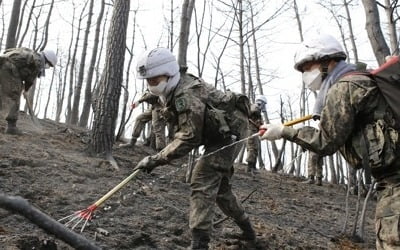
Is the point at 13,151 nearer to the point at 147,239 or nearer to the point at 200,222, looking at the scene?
the point at 147,239

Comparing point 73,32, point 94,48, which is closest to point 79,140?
point 94,48

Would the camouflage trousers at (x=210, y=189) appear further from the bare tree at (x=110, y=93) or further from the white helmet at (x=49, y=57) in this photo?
the white helmet at (x=49, y=57)

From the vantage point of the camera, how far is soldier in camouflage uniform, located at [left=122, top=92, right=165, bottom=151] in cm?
863

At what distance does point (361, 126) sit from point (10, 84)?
6.59 metres

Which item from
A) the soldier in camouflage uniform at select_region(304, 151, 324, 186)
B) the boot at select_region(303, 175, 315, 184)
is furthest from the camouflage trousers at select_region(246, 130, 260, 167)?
the boot at select_region(303, 175, 315, 184)

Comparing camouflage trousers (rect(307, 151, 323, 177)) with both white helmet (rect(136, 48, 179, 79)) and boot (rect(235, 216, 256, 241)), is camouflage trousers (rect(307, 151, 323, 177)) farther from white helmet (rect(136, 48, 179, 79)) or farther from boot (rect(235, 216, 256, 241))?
white helmet (rect(136, 48, 179, 79))

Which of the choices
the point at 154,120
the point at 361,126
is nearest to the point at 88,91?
the point at 154,120

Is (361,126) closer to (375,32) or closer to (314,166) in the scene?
(375,32)

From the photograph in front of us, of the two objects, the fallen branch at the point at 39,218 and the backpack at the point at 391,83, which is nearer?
the fallen branch at the point at 39,218

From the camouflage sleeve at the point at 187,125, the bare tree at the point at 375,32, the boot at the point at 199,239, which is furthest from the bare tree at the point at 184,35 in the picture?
the boot at the point at 199,239

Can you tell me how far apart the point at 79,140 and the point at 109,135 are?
1.85 metres

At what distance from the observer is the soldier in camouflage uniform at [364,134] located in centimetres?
251

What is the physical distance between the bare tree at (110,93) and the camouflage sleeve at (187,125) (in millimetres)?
3288

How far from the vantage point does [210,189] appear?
4066mm
